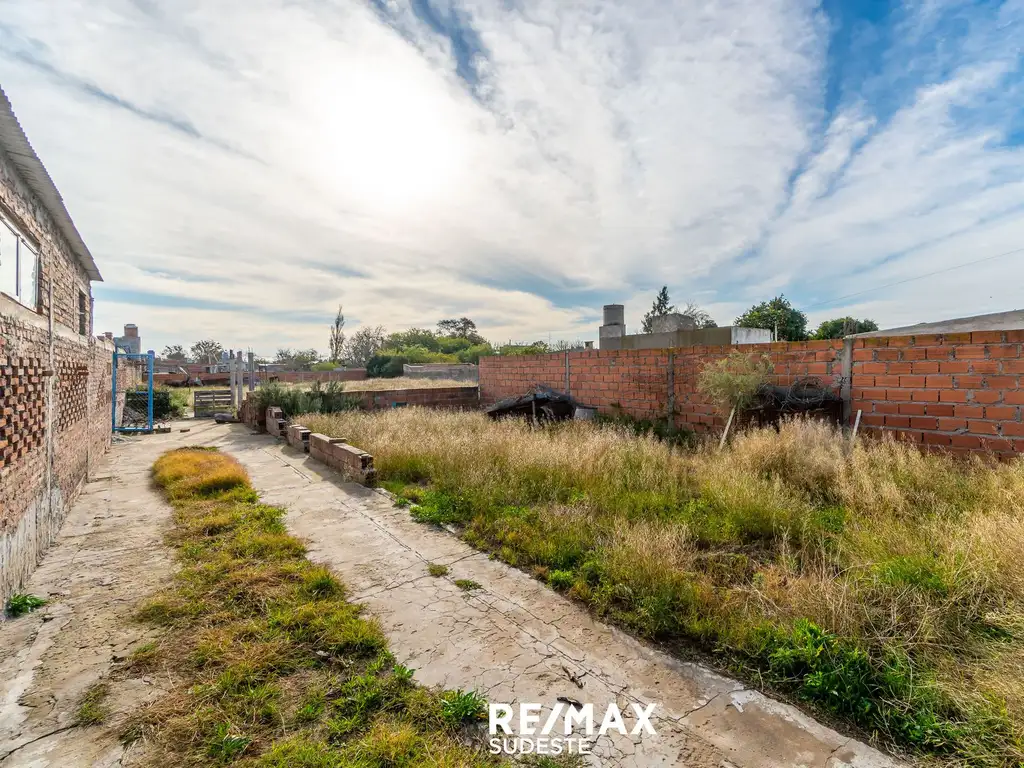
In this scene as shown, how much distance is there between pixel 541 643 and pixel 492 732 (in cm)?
64

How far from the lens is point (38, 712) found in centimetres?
203

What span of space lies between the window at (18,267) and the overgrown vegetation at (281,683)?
268 centimetres

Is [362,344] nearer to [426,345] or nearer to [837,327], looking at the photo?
[426,345]

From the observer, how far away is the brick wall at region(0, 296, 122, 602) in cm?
312

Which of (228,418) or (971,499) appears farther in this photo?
(228,418)

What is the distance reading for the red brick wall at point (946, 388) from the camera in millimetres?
4379

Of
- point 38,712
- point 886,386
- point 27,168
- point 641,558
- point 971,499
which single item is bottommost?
point 38,712

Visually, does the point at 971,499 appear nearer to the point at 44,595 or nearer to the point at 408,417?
the point at 44,595

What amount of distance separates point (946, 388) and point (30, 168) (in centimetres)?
928

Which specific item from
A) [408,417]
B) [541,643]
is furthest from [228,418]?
[541,643]

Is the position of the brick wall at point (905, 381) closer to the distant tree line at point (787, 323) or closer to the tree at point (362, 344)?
the distant tree line at point (787, 323)

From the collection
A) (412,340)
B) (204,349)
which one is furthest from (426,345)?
(204,349)

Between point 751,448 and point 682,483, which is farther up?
point 751,448

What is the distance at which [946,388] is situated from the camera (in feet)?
15.8
